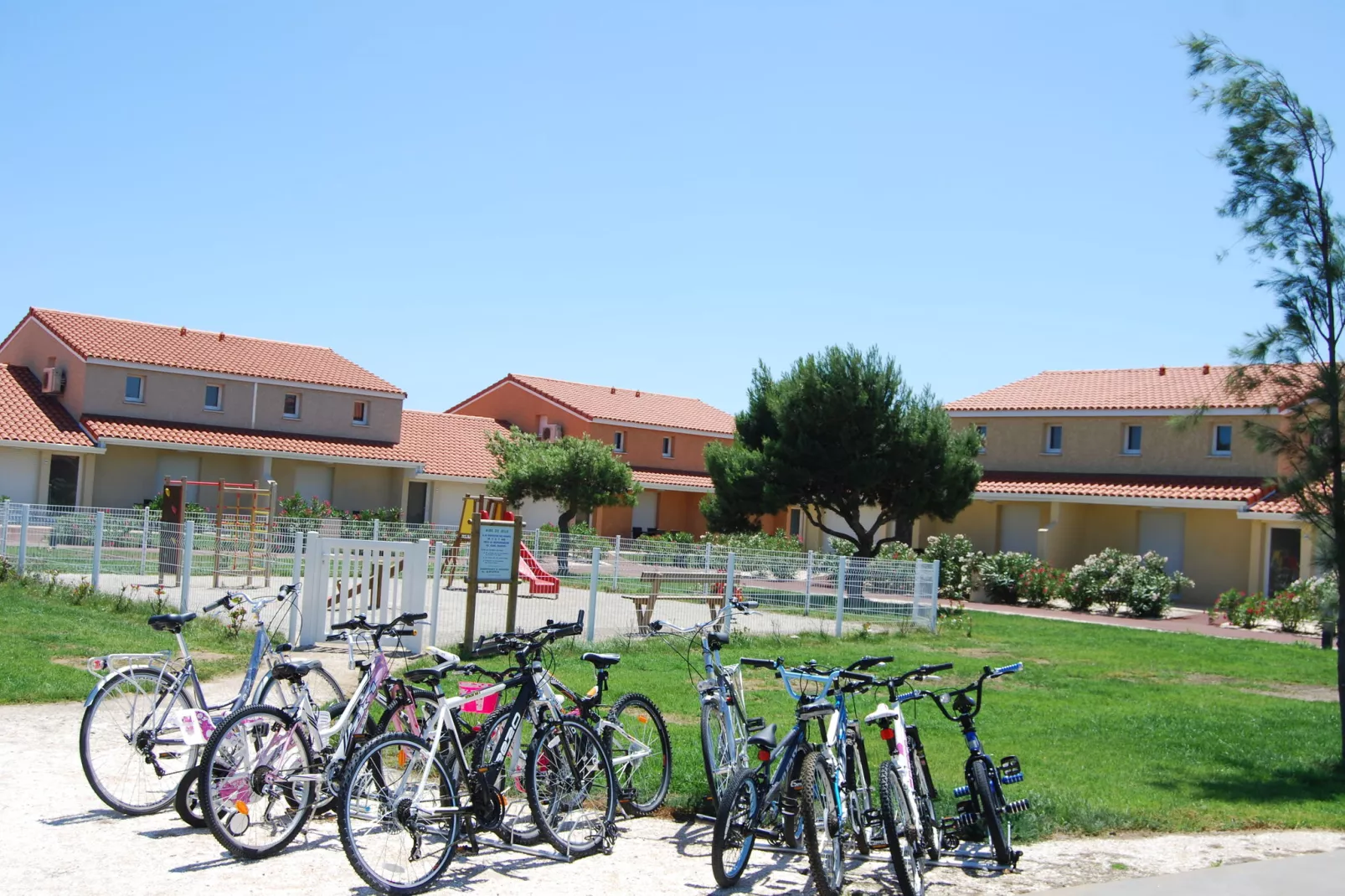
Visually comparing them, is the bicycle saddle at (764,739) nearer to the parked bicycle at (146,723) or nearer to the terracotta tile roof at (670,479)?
the parked bicycle at (146,723)

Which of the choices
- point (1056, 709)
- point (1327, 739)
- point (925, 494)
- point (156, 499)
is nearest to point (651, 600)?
point (1056, 709)

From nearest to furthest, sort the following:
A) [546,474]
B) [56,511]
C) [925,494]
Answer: [56,511], [925,494], [546,474]

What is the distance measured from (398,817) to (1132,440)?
119 ft

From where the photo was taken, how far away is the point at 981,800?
273 inches

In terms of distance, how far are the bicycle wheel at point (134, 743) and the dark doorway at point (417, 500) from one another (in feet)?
125

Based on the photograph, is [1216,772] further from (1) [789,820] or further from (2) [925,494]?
(2) [925,494]

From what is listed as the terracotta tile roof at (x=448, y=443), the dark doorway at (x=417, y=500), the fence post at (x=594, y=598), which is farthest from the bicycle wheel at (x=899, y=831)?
the dark doorway at (x=417, y=500)

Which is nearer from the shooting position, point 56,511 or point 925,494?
point 56,511

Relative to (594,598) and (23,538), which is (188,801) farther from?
(23,538)

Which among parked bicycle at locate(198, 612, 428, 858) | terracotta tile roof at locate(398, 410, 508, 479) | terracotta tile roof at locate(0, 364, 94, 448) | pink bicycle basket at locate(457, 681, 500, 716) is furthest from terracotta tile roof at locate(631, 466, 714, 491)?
parked bicycle at locate(198, 612, 428, 858)

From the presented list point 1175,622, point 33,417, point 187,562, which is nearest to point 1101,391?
point 1175,622

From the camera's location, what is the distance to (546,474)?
37.8 meters

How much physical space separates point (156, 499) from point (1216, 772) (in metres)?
31.7

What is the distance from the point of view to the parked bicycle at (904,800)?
6152 millimetres
